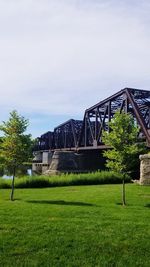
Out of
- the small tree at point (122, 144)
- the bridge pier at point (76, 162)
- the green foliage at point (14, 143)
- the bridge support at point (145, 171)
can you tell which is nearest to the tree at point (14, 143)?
the green foliage at point (14, 143)

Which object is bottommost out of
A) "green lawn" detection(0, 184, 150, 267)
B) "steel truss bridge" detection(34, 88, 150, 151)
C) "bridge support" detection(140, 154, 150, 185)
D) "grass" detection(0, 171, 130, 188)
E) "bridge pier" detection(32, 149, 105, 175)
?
"green lawn" detection(0, 184, 150, 267)

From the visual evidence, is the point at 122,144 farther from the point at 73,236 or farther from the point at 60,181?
the point at 60,181

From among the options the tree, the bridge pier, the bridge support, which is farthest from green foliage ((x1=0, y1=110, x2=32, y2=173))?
the bridge pier

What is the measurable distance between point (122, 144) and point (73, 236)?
10.3m

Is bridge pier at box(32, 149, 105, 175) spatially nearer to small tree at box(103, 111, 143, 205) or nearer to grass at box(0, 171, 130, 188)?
grass at box(0, 171, 130, 188)

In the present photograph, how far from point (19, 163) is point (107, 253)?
13220 mm

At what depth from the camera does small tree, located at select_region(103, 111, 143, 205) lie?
21047 millimetres

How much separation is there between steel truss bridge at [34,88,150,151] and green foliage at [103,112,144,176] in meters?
9.33

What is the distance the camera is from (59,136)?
110 meters

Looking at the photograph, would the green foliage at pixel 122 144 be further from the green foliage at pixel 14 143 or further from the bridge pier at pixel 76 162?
the bridge pier at pixel 76 162

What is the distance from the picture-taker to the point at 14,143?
893 inches

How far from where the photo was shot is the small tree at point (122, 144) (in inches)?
829

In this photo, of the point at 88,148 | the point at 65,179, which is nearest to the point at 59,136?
the point at 88,148

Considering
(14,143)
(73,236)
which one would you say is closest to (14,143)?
(14,143)
